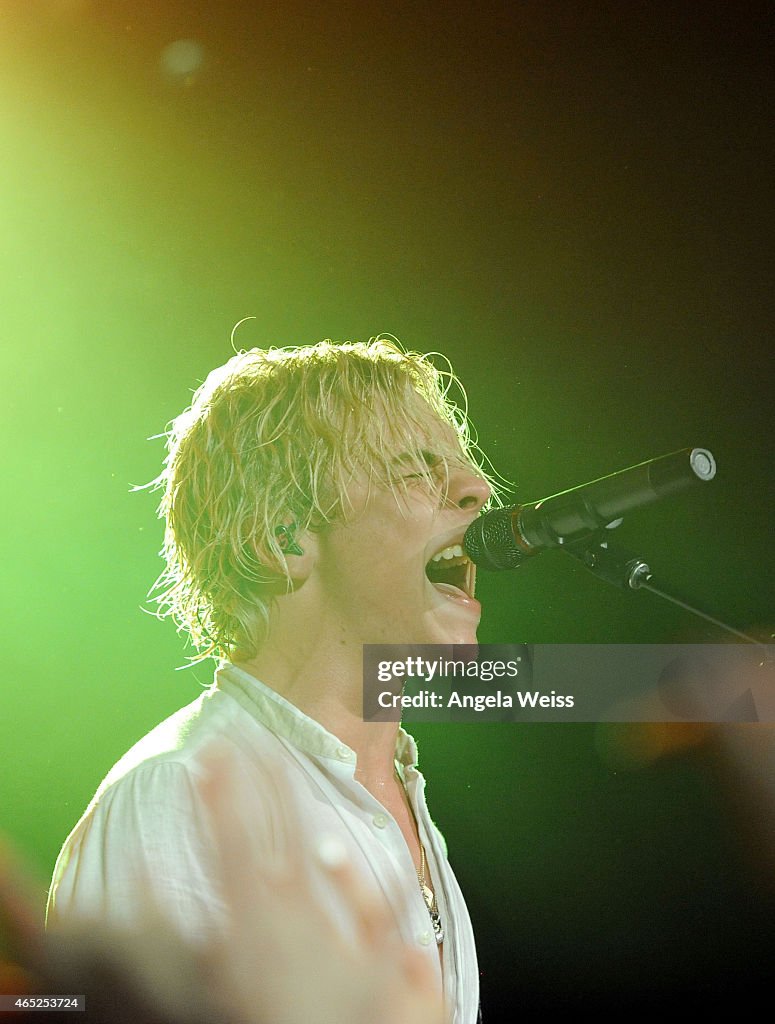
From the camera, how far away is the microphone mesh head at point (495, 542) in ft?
4.14

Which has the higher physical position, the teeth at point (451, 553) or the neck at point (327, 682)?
the teeth at point (451, 553)

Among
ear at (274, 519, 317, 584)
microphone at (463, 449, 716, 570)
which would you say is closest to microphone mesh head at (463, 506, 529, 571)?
microphone at (463, 449, 716, 570)

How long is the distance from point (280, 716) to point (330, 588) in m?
0.22

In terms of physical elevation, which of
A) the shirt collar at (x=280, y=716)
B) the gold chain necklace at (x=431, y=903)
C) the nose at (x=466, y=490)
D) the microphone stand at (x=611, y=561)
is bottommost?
the gold chain necklace at (x=431, y=903)

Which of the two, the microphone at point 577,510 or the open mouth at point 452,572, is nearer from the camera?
the microphone at point 577,510

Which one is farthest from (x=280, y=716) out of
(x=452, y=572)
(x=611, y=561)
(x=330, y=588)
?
(x=611, y=561)

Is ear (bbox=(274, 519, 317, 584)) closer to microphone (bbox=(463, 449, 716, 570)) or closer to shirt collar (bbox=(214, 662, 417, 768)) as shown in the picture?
shirt collar (bbox=(214, 662, 417, 768))

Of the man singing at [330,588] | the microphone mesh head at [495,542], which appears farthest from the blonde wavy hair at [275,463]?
the microphone mesh head at [495,542]

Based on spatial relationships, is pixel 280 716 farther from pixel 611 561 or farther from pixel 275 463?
pixel 611 561

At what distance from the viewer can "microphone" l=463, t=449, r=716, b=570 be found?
3.38ft

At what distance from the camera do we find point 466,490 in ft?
5.14

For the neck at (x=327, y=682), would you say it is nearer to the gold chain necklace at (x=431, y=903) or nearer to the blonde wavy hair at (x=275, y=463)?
the blonde wavy hair at (x=275, y=463)

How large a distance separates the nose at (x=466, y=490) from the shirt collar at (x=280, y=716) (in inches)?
16.2

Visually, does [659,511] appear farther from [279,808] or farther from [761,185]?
[279,808]
